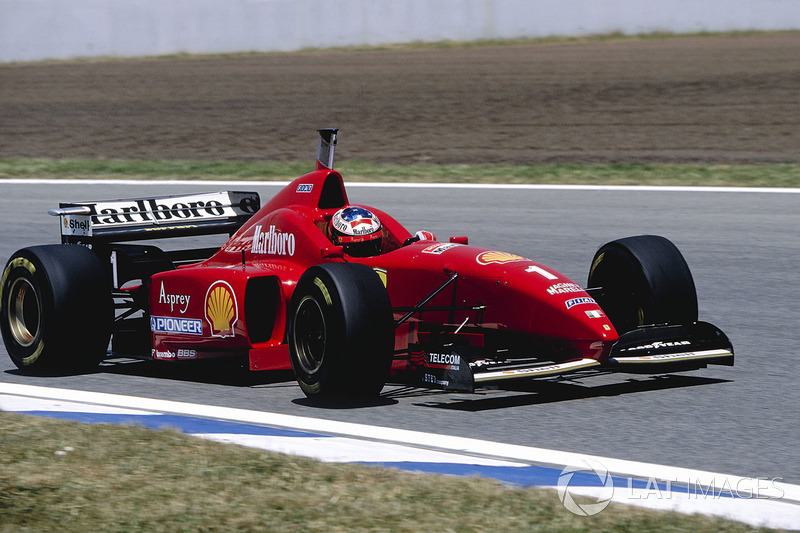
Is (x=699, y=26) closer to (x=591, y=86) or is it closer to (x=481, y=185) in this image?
(x=591, y=86)

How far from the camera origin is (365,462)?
5.18m

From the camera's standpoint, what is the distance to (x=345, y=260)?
7.16m

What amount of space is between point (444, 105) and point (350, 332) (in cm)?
1801

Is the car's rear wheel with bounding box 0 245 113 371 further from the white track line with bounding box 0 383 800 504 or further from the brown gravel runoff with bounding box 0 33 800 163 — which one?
the brown gravel runoff with bounding box 0 33 800 163

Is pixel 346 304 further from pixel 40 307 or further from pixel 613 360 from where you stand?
pixel 40 307

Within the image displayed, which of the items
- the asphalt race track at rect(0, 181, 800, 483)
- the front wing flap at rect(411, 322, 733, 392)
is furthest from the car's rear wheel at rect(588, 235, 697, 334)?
the asphalt race track at rect(0, 181, 800, 483)

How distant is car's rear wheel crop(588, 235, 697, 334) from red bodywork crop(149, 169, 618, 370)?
637 mm

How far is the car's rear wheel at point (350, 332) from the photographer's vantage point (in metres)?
6.14

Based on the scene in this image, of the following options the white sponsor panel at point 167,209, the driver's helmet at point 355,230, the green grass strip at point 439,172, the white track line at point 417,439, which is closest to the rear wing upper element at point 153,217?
the white sponsor panel at point 167,209

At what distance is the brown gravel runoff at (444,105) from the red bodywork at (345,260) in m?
10.6

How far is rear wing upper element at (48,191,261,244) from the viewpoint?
838 cm

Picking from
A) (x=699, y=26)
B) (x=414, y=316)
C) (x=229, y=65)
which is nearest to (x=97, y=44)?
(x=229, y=65)

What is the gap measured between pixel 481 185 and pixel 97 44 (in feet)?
79.2

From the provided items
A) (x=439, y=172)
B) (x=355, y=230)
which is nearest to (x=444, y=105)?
(x=439, y=172)
